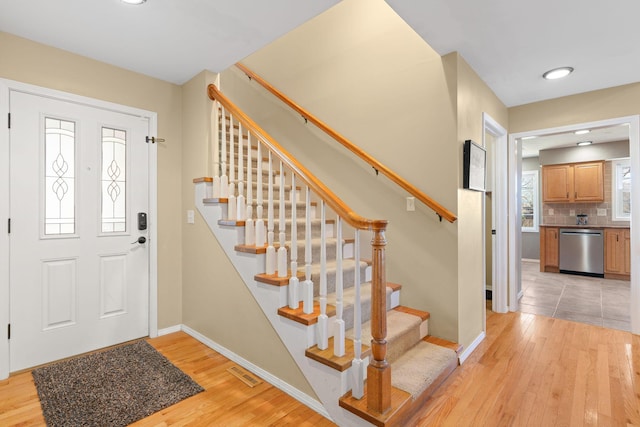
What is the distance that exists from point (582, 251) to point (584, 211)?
0.96 meters

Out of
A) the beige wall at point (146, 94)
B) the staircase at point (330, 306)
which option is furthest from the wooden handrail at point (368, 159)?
the beige wall at point (146, 94)

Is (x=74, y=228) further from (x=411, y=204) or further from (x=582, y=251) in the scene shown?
(x=582, y=251)

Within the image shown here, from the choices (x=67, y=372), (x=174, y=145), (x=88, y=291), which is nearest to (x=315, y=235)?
(x=174, y=145)

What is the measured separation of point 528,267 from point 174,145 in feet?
22.9

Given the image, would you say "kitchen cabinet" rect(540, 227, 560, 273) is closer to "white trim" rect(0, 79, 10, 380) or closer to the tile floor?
the tile floor

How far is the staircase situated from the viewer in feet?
5.41

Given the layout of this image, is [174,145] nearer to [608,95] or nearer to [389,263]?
[389,263]

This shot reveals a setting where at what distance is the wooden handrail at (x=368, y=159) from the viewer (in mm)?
2400

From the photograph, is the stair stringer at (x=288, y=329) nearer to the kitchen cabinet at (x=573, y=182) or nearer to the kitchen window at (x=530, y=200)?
the kitchen cabinet at (x=573, y=182)

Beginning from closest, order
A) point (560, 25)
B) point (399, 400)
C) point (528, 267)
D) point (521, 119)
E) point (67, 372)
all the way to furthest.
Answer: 1. point (399, 400)
2. point (560, 25)
3. point (67, 372)
4. point (521, 119)
5. point (528, 267)

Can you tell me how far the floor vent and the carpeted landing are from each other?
0.89ft

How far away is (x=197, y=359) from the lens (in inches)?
99.9

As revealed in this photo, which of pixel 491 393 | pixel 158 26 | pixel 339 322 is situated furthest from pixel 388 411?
pixel 158 26

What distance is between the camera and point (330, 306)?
6.75ft
